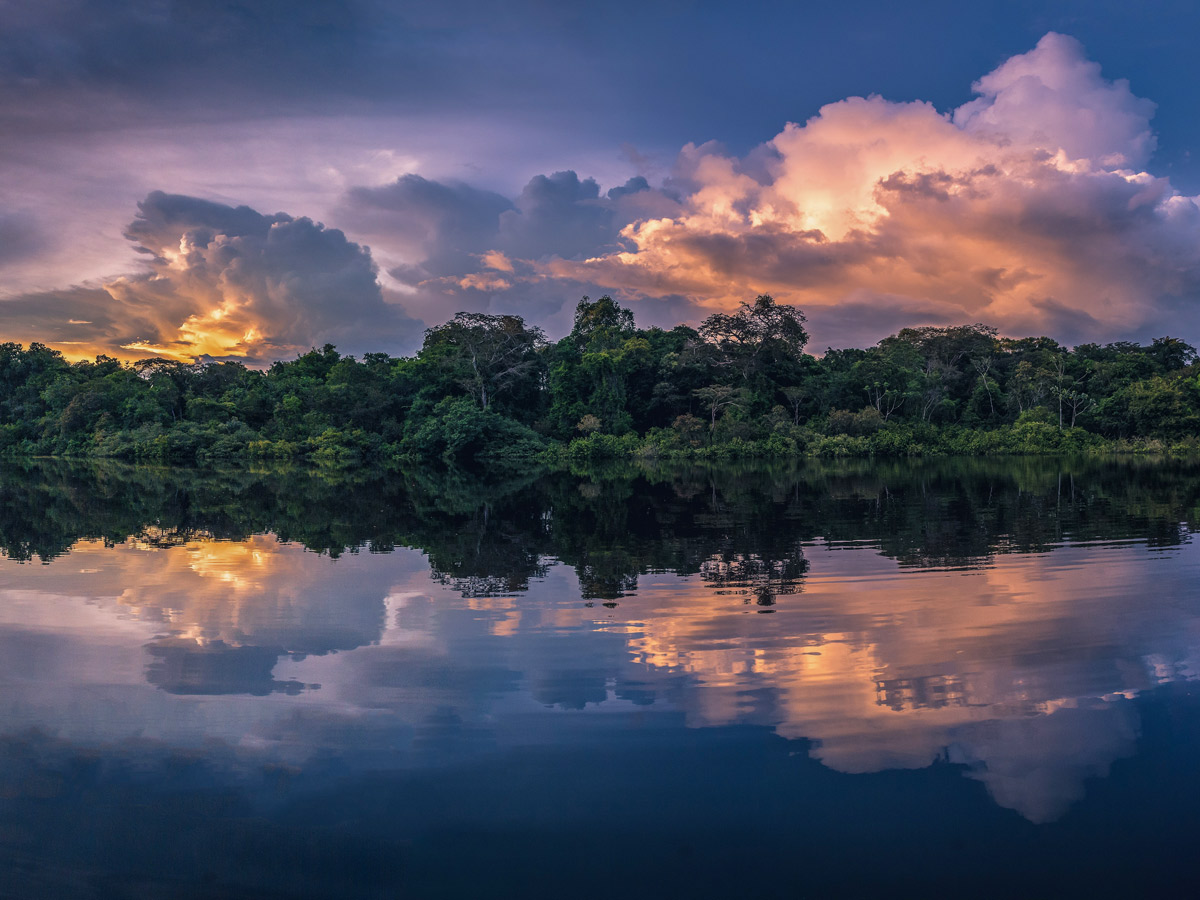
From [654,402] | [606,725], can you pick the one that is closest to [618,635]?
→ [606,725]

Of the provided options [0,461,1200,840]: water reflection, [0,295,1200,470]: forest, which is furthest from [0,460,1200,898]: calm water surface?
[0,295,1200,470]: forest

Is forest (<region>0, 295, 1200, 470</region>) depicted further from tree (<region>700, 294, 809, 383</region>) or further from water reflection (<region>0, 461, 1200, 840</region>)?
water reflection (<region>0, 461, 1200, 840</region>)

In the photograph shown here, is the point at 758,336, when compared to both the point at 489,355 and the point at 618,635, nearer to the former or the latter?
the point at 489,355

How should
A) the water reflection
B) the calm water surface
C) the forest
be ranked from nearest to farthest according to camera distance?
1. the calm water surface
2. the water reflection
3. the forest

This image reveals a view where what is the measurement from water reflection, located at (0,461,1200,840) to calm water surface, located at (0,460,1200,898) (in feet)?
0.12

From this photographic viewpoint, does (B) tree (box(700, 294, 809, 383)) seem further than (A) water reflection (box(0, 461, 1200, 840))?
Yes

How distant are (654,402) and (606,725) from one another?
156ft

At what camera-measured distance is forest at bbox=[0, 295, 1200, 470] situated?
46.3 m

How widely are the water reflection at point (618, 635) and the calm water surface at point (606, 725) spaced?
0.12 feet

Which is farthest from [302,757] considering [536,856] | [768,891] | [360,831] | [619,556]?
[619,556]

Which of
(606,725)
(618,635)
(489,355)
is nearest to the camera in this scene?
(606,725)

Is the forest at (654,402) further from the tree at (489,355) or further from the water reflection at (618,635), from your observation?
the water reflection at (618,635)

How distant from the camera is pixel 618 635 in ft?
22.1

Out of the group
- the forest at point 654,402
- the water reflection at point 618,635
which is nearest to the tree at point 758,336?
the forest at point 654,402
